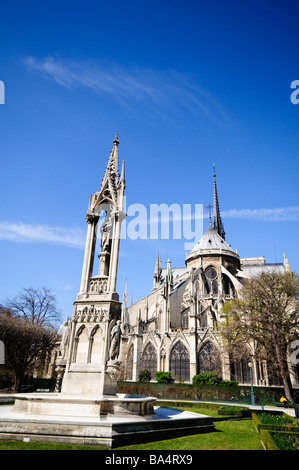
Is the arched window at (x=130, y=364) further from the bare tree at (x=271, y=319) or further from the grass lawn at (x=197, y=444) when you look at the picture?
the grass lawn at (x=197, y=444)

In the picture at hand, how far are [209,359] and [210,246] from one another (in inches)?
895

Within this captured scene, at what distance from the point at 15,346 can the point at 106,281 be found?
22300 millimetres

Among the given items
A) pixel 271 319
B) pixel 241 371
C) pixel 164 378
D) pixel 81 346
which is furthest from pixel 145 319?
pixel 81 346

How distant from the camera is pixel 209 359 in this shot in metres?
37.4

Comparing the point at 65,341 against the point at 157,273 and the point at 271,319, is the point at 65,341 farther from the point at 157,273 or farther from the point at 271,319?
the point at 157,273

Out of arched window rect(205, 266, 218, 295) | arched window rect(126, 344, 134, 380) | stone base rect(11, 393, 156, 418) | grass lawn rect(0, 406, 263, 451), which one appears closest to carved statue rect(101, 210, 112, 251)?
stone base rect(11, 393, 156, 418)

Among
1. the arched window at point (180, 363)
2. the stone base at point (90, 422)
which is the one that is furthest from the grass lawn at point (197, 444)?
the arched window at point (180, 363)

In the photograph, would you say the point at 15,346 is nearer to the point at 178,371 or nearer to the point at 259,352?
the point at 178,371

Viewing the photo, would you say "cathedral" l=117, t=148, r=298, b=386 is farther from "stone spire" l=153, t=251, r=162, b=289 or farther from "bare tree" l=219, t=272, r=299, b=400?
"stone spire" l=153, t=251, r=162, b=289

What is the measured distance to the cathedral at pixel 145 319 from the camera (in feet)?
33.6

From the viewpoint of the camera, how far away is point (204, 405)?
2116 cm

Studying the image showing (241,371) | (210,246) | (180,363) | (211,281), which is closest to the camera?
(241,371)

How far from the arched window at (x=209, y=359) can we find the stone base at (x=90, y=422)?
2813 centimetres
